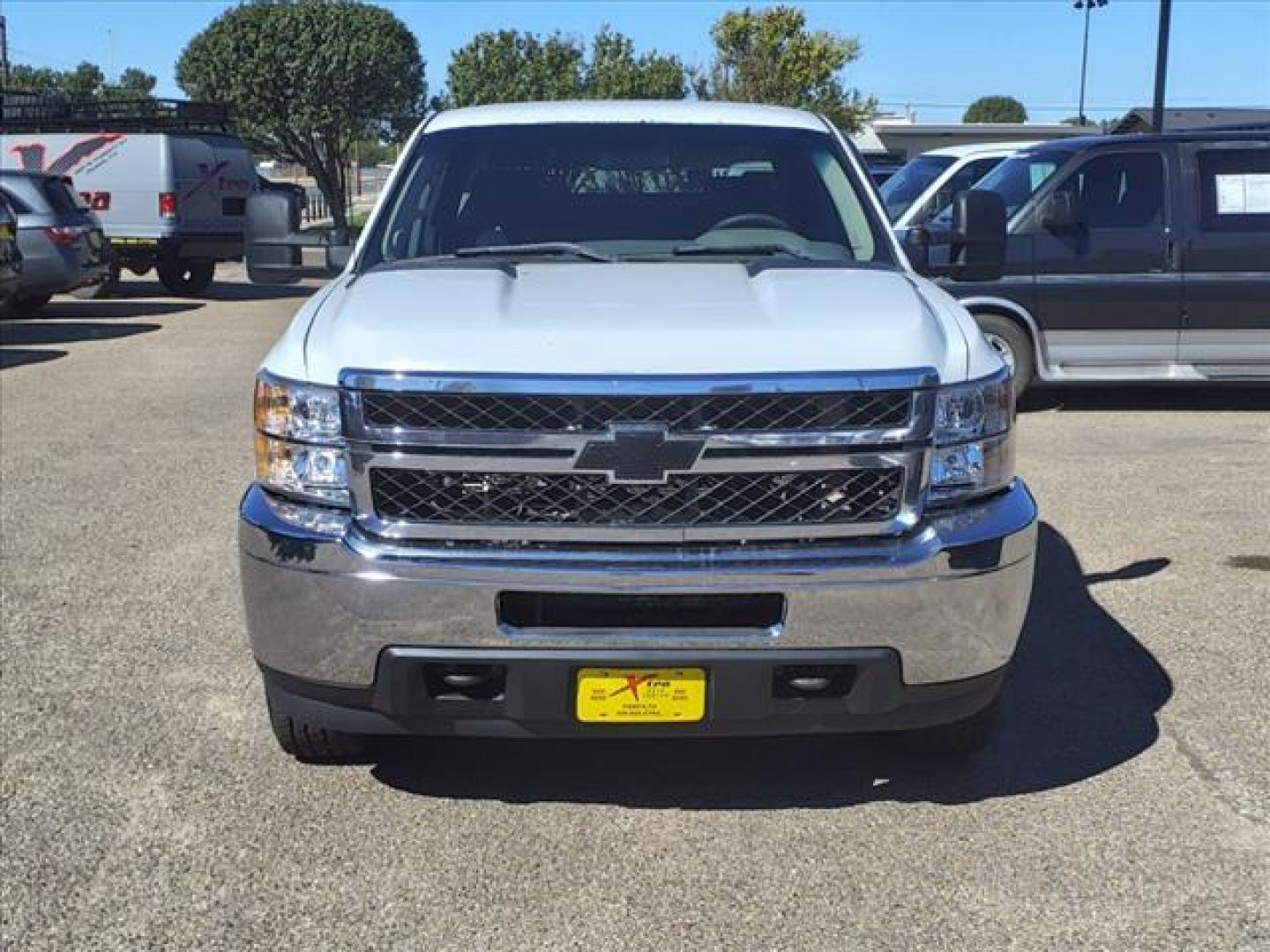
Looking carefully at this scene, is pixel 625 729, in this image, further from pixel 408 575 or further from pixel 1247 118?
pixel 1247 118

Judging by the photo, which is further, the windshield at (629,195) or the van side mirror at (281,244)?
the van side mirror at (281,244)

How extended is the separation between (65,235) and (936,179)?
970cm

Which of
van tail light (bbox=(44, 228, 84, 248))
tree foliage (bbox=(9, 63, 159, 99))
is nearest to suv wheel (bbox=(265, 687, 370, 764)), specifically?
van tail light (bbox=(44, 228, 84, 248))

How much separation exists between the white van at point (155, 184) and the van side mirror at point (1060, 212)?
42.8 ft

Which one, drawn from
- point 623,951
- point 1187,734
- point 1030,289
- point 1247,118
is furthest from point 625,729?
point 1247,118

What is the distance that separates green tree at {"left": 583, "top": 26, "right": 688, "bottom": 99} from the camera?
163 feet

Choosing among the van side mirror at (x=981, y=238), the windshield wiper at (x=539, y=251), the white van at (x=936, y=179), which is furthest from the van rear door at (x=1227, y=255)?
the windshield wiper at (x=539, y=251)

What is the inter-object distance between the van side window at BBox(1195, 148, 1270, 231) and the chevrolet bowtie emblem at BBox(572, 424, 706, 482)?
305 inches

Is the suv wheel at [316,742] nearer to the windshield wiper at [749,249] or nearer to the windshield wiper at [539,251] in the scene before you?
the windshield wiper at [539,251]

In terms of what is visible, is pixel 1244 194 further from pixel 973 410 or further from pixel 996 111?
pixel 996 111

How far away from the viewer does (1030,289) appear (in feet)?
33.1

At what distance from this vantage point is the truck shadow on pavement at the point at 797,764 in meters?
4.10

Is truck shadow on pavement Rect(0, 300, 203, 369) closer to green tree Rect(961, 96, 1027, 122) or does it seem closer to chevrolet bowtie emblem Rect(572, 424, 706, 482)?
chevrolet bowtie emblem Rect(572, 424, 706, 482)

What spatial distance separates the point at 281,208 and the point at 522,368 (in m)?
2.02
